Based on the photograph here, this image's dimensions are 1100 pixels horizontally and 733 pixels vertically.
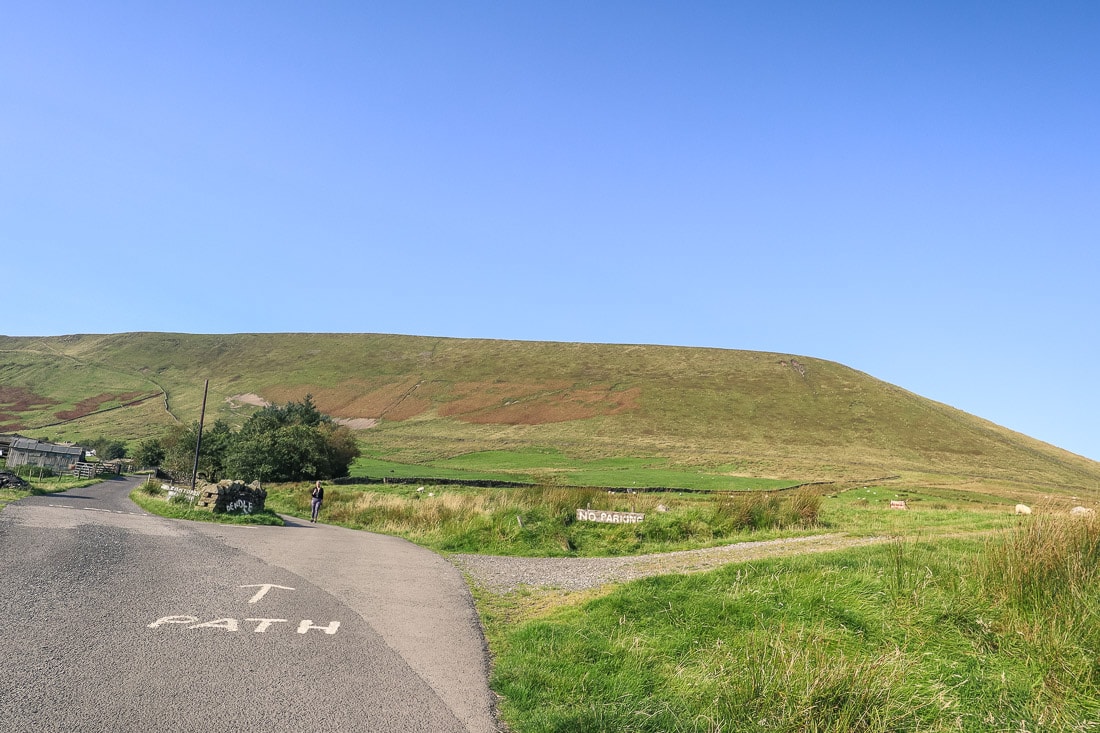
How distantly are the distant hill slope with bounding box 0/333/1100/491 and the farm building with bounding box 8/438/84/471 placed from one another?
3632cm

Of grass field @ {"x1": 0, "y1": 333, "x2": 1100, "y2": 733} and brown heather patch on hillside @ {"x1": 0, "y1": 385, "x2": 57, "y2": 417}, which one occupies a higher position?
grass field @ {"x1": 0, "y1": 333, "x2": 1100, "y2": 733}

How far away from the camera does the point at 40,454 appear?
8056cm

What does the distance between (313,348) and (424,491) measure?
140334 mm

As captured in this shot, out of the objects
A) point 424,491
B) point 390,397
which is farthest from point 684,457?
point 390,397

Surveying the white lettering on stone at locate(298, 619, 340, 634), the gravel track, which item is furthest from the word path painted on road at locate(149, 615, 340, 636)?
the gravel track

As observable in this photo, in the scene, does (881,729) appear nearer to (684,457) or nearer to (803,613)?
(803,613)

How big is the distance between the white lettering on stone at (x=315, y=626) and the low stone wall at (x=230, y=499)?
18606 mm

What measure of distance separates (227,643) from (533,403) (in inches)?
4628

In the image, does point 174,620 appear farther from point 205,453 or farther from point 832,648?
point 205,453

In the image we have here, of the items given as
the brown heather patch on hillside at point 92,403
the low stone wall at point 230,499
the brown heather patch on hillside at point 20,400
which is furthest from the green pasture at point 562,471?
the brown heather patch on hillside at point 20,400

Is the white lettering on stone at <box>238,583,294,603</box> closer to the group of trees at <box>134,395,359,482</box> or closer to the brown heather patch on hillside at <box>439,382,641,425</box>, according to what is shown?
the group of trees at <box>134,395,359,482</box>

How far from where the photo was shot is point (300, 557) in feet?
54.4

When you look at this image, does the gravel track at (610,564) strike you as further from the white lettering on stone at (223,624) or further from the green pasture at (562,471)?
the green pasture at (562,471)

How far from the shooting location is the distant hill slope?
9850 centimetres
